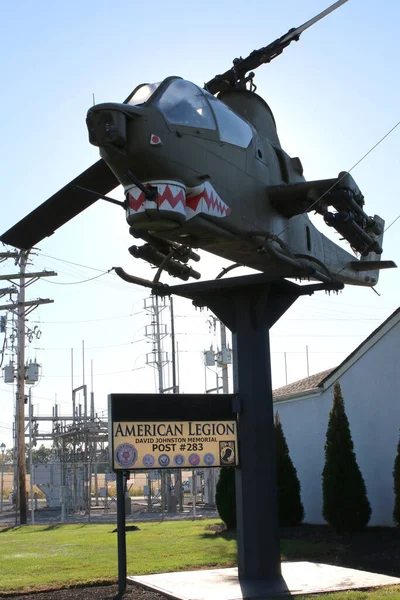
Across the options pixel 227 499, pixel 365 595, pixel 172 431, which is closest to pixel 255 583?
pixel 365 595

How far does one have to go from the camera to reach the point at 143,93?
9398mm

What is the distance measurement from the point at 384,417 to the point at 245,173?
33.0 ft

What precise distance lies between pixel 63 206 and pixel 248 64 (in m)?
3.57

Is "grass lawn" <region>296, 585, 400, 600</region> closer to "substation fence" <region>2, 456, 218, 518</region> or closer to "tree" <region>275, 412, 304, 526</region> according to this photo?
"tree" <region>275, 412, 304, 526</region>

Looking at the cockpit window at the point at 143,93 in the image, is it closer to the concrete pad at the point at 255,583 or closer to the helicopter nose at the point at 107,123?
the helicopter nose at the point at 107,123

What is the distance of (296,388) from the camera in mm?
24156

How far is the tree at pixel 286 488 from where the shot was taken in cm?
1989

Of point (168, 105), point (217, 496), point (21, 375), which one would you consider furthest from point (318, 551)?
point (21, 375)

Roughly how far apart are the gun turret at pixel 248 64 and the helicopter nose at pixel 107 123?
10.9ft

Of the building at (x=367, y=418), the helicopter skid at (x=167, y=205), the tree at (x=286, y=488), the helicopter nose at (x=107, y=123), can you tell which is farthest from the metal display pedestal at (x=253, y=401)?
the tree at (x=286, y=488)

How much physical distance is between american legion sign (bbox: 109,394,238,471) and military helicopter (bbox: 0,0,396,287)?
202 centimetres

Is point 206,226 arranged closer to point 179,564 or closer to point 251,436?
point 251,436

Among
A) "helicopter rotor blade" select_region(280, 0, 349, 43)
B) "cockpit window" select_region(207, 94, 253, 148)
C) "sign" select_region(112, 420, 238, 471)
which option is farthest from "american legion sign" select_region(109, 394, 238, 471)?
"helicopter rotor blade" select_region(280, 0, 349, 43)

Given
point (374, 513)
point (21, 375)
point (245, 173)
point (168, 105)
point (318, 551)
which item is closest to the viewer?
point (168, 105)
